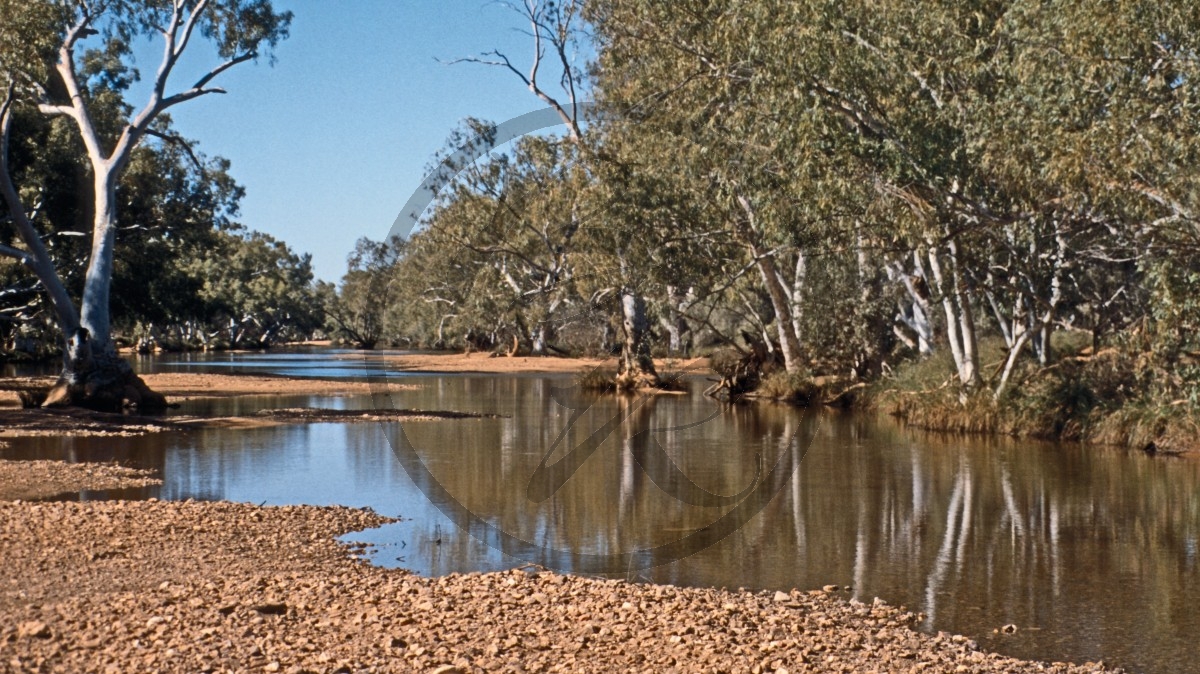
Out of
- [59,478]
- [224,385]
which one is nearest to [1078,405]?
[59,478]

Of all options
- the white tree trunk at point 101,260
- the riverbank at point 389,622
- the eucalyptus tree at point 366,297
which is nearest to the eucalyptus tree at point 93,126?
the white tree trunk at point 101,260

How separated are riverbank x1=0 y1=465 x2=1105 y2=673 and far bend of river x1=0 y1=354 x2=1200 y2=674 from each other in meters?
0.84

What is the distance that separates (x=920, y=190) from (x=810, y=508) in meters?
7.17

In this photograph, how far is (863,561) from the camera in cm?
994

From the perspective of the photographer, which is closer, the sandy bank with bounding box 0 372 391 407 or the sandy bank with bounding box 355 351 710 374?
the sandy bank with bounding box 0 372 391 407

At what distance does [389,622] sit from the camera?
6941 millimetres

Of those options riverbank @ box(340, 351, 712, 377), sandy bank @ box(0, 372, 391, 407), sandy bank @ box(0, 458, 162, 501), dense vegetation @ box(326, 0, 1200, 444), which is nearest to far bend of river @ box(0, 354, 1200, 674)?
sandy bank @ box(0, 458, 162, 501)

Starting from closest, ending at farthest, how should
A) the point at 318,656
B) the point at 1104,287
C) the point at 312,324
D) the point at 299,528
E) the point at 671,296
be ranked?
the point at 318,656, the point at 299,528, the point at 1104,287, the point at 671,296, the point at 312,324

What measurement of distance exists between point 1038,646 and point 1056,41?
33.8 feet

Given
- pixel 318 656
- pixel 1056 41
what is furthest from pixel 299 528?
pixel 1056 41

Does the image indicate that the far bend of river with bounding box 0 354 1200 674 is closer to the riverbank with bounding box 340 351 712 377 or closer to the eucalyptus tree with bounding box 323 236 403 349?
the riverbank with bounding box 340 351 712 377

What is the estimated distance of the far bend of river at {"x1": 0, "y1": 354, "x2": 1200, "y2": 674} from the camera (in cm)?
859

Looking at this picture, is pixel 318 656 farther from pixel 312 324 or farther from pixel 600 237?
pixel 312 324

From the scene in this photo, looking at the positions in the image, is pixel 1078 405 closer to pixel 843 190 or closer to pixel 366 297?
pixel 843 190
